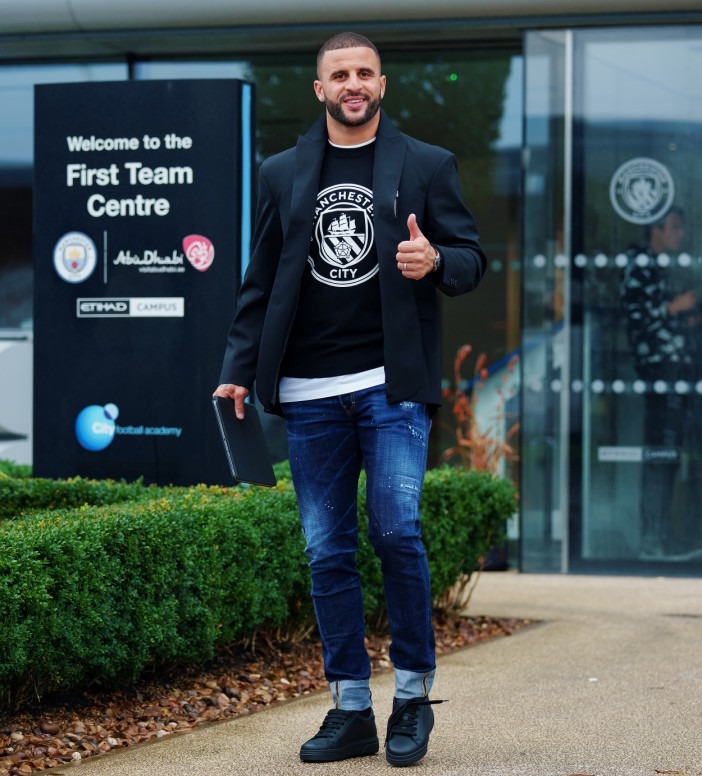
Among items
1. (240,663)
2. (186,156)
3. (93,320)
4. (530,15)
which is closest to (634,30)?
(530,15)

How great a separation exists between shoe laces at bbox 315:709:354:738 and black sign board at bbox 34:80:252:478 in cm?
248

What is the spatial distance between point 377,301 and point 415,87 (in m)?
6.08

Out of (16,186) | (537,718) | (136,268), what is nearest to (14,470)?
(136,268)

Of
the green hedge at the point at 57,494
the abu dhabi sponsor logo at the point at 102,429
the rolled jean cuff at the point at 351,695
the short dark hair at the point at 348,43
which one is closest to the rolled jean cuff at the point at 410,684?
the rolled jean cuff at the point at 351,695

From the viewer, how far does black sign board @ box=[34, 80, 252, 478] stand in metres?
6.30

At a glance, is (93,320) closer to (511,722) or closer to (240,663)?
(240,663)

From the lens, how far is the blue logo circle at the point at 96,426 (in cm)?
645

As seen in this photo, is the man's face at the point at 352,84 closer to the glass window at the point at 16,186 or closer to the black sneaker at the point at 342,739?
the black sneaker at the point at 342,739

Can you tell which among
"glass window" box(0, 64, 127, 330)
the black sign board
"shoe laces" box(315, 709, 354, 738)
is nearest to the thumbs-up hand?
"shoe laces" box(315, 709, 354, 738)

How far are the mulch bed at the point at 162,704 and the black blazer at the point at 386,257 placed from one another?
1.19 metres

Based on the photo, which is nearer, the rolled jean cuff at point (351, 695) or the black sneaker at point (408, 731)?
the black sneaker at point (408, 731)

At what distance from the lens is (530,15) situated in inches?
342

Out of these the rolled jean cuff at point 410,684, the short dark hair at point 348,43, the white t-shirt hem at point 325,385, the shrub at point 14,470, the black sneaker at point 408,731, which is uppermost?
the short dark hair at point 348,43

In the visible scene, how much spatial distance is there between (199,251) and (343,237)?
249 cm
